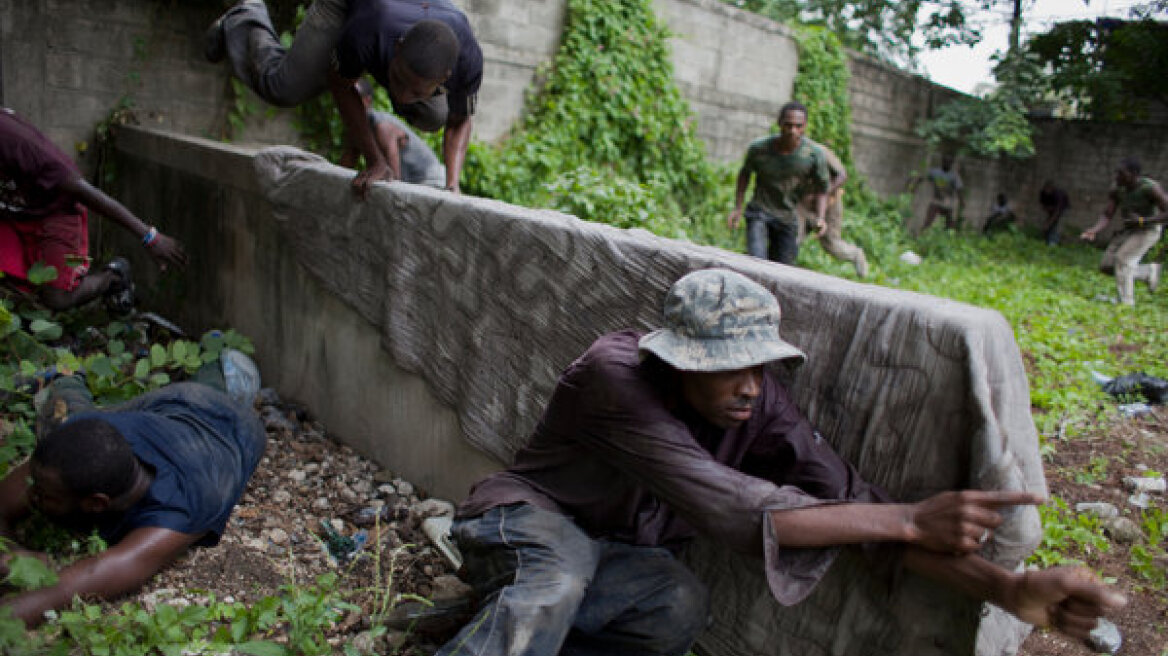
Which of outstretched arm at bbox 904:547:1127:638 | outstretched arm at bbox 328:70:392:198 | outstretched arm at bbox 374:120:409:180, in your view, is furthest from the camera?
outstretched arm at bbox 374:120:409:180

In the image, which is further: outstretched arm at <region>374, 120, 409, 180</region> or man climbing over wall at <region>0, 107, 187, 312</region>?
outstretched arm at <region>374, 120, 409, 180</region>

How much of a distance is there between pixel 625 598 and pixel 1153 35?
16.6 meters

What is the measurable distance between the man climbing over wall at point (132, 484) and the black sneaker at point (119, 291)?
1589mm

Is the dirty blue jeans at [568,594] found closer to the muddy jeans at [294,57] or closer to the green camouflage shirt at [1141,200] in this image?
the muddy jeans at [294,57]

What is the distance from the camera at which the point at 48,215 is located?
4.06 metres

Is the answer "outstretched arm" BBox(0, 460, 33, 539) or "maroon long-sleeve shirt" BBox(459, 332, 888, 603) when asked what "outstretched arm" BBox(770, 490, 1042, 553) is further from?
"outstretched arm" BBox(0, 460, 33, 539)

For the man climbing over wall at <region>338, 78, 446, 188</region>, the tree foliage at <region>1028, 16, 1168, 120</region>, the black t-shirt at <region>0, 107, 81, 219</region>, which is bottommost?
the black t-shirt at <region>0, 107, 81, 219</region>

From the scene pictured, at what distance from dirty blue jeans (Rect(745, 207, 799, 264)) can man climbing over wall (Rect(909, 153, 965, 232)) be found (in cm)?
871

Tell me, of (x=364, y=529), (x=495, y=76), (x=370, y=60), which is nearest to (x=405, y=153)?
(x=370, y=60)

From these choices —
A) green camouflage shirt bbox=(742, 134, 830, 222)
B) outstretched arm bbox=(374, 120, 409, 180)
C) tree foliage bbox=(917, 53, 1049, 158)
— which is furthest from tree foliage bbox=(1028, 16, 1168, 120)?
outstretched arm bbox=(374, 120, 409, 180)

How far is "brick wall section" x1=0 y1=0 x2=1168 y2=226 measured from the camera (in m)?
5.42

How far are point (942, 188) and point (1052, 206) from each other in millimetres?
3500

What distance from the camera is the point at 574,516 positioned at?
2.18 metres

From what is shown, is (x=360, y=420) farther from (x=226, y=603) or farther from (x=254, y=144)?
(x=254, y=144)
